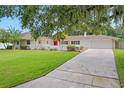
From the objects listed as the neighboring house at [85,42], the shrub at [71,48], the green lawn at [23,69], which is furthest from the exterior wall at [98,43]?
the green lawn at [23,69]

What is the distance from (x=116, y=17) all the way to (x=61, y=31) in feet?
3.73

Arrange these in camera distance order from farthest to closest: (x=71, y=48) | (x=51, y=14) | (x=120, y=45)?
1. (x=120, y=45)
2. (x=71, y=48)
3. (x=51, y=14)

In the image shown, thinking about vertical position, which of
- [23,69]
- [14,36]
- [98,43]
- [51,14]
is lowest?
[23,69]

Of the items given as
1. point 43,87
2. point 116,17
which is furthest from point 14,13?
point 116,17

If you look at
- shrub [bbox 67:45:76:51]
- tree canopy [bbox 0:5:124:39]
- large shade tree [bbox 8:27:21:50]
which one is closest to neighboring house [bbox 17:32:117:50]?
shrub [bbox 67:45:76:51]

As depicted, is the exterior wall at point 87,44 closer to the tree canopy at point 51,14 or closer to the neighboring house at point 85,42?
the neighboring house at point 85,42

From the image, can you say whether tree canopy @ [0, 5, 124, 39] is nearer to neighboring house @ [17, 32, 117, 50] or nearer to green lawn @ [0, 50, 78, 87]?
green lawn @ [0, 50, 78, 87]

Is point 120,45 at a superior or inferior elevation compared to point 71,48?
superior

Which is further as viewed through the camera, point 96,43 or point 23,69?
point 96,43

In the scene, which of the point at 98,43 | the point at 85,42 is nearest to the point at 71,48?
the point at 85,42

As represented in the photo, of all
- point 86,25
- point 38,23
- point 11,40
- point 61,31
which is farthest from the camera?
point 11,40

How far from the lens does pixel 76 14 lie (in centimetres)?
392

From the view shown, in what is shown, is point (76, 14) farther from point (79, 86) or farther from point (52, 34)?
point (79, 86)

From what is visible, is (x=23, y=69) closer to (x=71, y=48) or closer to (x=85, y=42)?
(x=71, y=48)
